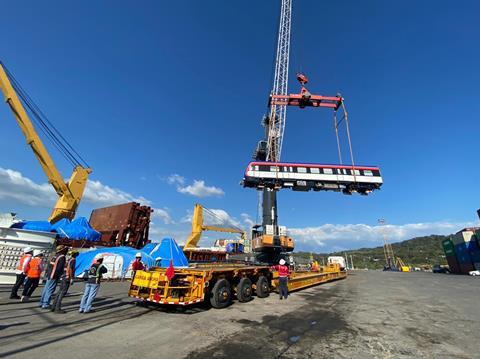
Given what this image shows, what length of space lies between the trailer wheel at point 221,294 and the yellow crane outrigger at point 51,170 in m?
21.8

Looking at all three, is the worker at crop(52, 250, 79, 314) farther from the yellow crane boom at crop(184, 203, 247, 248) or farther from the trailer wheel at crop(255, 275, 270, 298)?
the yellow crane boom at crop(184, 203, 247, 248)

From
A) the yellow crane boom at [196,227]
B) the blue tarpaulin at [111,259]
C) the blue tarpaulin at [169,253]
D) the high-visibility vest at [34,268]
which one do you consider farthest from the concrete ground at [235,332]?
the yellow crane boom at [196,227]

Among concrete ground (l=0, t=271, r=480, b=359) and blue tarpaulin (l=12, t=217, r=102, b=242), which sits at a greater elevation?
blue tarpaulin (l=12, t=217, r=102, b=242)

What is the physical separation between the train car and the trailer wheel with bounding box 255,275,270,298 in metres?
16.0

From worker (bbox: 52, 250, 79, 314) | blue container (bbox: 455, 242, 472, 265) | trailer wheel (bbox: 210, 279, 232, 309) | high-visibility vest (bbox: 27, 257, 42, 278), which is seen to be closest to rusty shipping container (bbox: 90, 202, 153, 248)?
high-visibility vest (bbox: 27, 257, 42, 278)

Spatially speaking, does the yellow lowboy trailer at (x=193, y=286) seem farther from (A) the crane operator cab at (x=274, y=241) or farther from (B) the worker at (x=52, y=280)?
(A) the crane operator cab at (x=274, y=241)

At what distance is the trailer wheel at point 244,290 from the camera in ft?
33.2

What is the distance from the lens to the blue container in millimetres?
46938

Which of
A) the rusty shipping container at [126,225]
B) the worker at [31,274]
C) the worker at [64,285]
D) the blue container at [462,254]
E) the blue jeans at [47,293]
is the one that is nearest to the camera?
the worker at [64,285]

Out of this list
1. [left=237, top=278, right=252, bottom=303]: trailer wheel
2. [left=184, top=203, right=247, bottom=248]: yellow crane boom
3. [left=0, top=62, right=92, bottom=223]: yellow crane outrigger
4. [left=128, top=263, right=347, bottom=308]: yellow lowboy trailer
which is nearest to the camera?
[left=128, top=263, right=347, bottom=308]: yellow lowboy trailer

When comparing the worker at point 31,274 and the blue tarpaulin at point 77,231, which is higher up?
the blue tarpaulin at point 77,231

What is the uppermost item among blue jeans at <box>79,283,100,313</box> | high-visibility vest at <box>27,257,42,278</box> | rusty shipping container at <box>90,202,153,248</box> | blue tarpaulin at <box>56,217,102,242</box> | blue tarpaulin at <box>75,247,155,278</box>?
rusty shipping container at <box>90,202,153,248</box>

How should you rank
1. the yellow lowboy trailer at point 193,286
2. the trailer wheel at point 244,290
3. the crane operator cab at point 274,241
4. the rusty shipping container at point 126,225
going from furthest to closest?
1. the crane operator cab at point 274,241
2. the rusty shipping container at point 126,225
3. the trailer wheel at point 244,290
4. the yellow lowboy trailer at point 193,286

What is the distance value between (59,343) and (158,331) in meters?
1.96
